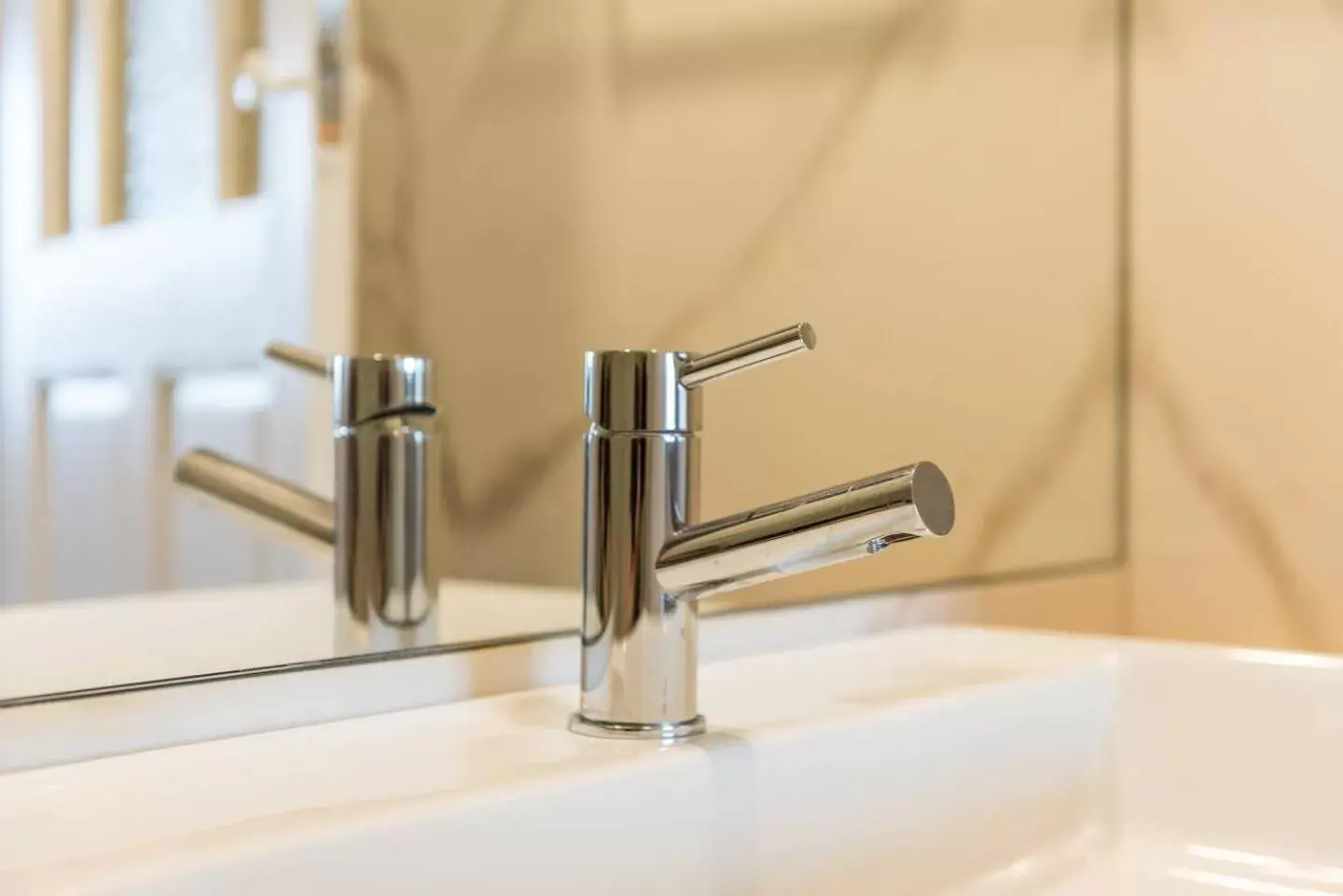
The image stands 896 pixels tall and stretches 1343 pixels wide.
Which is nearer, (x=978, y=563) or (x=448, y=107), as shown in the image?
(x=448, y=107)

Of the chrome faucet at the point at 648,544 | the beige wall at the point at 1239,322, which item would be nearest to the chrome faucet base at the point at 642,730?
the chrome faucet at the point at 648,544

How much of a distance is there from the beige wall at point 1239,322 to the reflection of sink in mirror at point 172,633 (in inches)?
26.7

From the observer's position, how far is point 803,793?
21.5 inches

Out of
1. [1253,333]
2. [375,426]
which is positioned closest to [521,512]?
[375,426]

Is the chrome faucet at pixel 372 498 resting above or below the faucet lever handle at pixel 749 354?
below

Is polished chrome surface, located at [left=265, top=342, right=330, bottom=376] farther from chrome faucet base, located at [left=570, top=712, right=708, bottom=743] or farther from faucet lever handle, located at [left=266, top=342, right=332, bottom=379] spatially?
chrome faucet base, located at [left=570, top=712, right=708, bottom=743]

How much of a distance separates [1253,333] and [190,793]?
875 mm

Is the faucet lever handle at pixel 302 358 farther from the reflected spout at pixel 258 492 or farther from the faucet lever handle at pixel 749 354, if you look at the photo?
the faucet lever handle at pixel 749 354

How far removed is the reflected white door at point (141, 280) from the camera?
0.48 metres

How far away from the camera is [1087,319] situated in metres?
1.11

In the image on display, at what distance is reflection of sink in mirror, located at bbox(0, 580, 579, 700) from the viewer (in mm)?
474

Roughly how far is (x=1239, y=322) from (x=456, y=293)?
67 centimetres

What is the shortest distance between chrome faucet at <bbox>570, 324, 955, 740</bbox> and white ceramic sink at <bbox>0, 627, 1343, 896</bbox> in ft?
0.07

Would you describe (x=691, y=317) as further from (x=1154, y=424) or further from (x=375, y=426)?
(x=1154, y=424)
